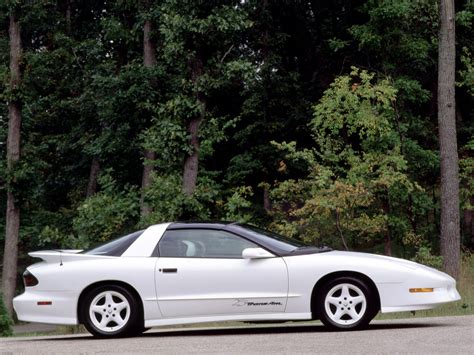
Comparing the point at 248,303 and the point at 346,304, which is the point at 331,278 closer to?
the point at 346,304

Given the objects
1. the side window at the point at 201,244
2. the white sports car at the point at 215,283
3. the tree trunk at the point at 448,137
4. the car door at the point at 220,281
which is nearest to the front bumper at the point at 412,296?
the white sports car at the point at 215,283

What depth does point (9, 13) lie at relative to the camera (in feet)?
102

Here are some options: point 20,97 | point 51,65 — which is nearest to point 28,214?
point 51,65

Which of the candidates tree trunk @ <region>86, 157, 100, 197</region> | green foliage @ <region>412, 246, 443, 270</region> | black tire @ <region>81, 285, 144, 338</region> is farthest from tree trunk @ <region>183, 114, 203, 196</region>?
tree trunk @ <region>86, 157, 100, 197</region>

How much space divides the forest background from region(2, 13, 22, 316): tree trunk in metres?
0.30

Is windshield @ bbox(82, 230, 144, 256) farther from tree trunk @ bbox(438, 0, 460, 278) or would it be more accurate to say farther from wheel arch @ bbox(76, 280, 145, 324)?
tree trunk @ bbox(438, 0, 460, 278)

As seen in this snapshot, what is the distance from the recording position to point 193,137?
75.2ft

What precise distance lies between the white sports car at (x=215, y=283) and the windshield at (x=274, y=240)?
0.07ft

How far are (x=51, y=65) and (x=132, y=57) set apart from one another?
12.0 feet

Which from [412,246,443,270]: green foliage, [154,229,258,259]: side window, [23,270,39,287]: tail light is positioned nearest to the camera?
[154,229,258,259]: side window

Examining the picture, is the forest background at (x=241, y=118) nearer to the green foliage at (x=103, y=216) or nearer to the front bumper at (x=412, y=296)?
the green foliage at (x=103, y=216)

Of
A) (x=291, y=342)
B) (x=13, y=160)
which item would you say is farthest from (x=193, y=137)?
(x=291, y=342)

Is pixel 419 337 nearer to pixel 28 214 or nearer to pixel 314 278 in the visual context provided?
pixel 314 278

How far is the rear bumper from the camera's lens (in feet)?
A: 35.1
